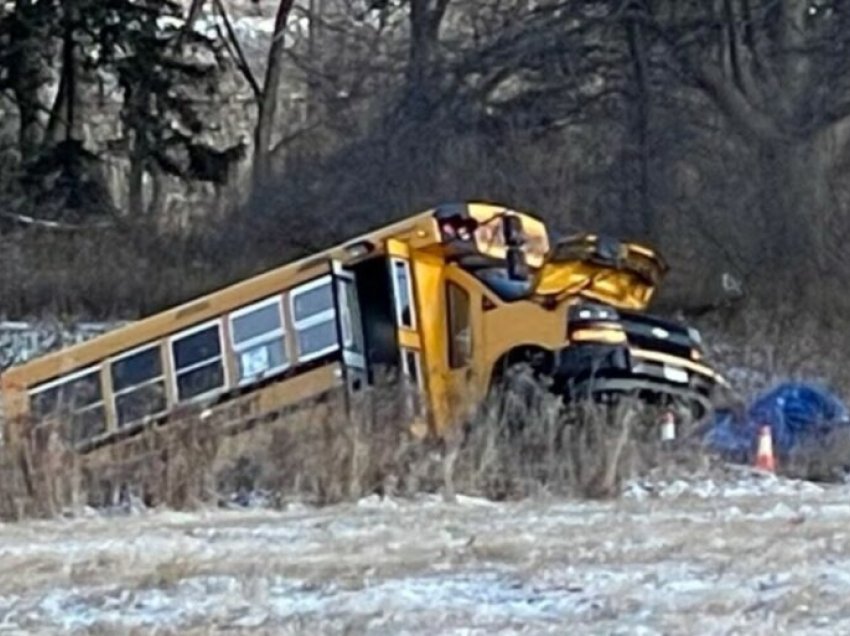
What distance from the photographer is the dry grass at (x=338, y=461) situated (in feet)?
47.9

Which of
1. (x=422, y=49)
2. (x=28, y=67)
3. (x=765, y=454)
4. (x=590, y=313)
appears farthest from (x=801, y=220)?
(x=28, y=67)

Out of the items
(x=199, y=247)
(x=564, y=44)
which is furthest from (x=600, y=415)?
(x=199, y=247)

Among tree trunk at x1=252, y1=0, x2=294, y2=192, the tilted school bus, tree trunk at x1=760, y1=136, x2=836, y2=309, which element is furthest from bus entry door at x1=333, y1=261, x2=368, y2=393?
tree trunk at x1=252, y1=0, x2=294, y2=192

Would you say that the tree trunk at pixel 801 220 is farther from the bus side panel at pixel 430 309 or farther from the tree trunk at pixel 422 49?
the bus side panel at pixel 430 309

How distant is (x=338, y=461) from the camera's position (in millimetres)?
14906

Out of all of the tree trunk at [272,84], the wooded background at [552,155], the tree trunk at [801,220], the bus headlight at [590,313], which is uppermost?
the tree trunk at [272,84]

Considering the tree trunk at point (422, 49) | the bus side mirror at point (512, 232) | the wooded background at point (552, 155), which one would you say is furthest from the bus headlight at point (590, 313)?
the tree trunk at point (422, 49)

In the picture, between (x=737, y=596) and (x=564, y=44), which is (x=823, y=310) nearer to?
(x=564, y=44)

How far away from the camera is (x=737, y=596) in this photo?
840 centimetres

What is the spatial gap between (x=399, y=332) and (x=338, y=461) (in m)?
5.63

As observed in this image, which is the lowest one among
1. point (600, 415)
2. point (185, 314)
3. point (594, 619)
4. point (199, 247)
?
point (594, 619)

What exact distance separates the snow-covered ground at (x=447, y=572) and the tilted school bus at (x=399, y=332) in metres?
6.29

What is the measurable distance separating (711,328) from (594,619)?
79.2 feet

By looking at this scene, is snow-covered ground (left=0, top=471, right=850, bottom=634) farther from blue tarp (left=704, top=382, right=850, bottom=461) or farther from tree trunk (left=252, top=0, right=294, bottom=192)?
tree trunk (left=252, top=0, right=294, bottom=192)
